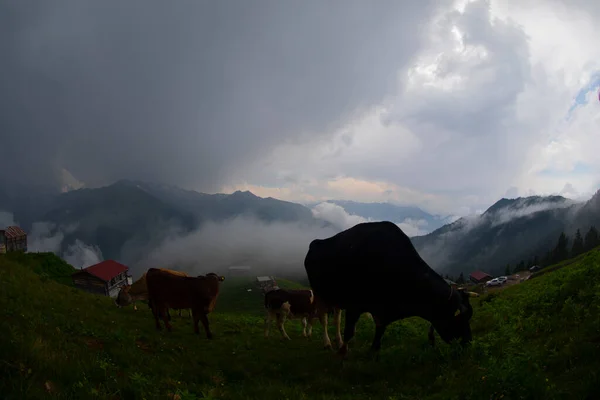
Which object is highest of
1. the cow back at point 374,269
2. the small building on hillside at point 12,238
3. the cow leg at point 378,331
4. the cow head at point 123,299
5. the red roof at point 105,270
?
the small building on hillside at point 12,238

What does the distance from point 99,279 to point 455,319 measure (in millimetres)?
67645

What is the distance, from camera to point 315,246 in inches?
568

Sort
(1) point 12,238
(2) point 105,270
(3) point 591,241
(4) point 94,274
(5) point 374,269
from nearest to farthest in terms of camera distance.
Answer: (5) point 374,269
(4) point 94,274
(2) point 105,270
(1) point 12,238
(3) point 591,241

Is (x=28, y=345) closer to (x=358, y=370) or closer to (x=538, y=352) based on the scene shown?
(x=358, y=370)

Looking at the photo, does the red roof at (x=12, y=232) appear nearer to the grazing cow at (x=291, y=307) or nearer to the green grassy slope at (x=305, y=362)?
the green grassy slope at (x=305, y=362)

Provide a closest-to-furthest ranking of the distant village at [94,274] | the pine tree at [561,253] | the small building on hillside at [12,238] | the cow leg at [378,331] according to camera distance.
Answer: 1. the cow leg at [378,331]
2. the distant village at [94,274]
3. the small building on hillside at [12,238]
4. the pine tree at [561,253]

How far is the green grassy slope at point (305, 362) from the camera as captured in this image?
5.48 metres

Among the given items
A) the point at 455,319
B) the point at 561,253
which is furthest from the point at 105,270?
the point at 561,253

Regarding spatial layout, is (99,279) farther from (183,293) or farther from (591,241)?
(591,241)

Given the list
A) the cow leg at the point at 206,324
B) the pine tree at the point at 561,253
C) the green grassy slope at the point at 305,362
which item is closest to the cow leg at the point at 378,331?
the green grassy slope at the point at 305,362

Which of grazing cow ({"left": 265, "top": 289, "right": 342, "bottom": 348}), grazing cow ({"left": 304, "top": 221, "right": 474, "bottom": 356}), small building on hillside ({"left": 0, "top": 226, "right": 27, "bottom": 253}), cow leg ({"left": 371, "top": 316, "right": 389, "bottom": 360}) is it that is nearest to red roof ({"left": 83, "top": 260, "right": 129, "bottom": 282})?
small building on hillside ({"left": 0, "top": 226, "right": 27, "bottom": 253})

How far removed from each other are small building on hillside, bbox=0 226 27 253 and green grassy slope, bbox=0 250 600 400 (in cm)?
6982

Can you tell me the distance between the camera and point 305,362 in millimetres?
11367

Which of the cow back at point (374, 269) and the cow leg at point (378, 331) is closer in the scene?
the cow back at point (374, 269)
